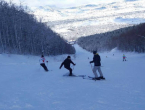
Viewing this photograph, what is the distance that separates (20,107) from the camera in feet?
18.7

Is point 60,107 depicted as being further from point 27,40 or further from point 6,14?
point 27,40

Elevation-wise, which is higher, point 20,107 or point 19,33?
point 19,33

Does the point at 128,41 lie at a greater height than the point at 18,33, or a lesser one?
lesser

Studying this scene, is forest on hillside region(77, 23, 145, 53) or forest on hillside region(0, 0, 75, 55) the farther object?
forest on hillside region(77, 23, 145, 53)

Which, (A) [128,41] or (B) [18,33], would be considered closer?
(B) [18,33]

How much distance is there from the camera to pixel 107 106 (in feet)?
19.0

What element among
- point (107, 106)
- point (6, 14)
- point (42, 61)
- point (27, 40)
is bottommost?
point (107, 106)

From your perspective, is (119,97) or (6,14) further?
(6,14)

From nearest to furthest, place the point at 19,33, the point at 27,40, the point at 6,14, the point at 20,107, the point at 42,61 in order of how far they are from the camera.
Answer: the point at 20,107, the point at 42,61, the point at 6,14, the point at 19,33, the point at 27,40

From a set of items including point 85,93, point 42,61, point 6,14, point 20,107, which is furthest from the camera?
point 6,14

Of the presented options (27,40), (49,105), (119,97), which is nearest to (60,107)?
(49,105)

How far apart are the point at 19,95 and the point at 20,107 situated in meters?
1.38

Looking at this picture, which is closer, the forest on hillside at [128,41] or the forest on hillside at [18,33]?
the forest on hillside at [18,33]

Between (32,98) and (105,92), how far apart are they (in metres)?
3.28
